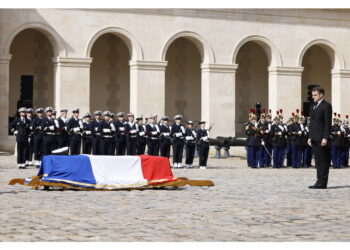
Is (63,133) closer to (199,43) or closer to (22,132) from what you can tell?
(22,132)

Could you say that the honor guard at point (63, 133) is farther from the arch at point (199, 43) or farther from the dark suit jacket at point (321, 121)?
the arch at point (199, 43)

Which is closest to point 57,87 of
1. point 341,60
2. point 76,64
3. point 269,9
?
point 76,64

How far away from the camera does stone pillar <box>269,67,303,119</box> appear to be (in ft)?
112

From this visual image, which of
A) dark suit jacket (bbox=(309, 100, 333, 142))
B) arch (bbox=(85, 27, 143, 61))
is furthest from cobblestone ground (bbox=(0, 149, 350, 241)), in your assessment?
arch (bbox=(85, 27, 143, 61))

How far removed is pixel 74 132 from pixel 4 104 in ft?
25.7

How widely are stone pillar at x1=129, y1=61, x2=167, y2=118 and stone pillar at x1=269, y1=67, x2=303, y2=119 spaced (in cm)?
546

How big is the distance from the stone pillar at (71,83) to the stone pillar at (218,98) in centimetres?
529

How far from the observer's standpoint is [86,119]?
23.2 meters

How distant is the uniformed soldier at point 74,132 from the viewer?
2259cm

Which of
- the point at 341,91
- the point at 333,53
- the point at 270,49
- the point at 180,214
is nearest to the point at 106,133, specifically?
the point at 270,49

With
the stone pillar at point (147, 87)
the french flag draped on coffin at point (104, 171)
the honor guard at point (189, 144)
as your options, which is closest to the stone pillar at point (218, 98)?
the stone pillar at point (147, 87)

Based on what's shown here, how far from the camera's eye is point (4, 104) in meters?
29.6

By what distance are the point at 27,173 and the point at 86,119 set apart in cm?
468

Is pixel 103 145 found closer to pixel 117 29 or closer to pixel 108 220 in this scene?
pixel 117 29
